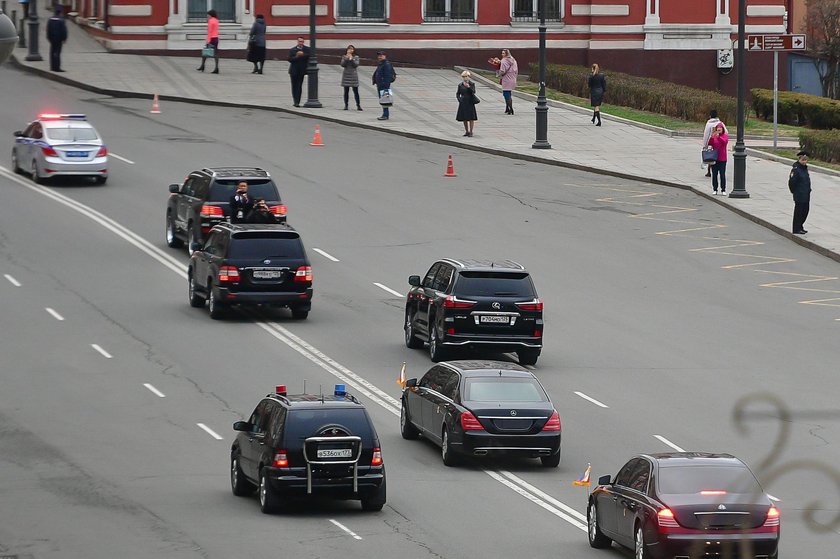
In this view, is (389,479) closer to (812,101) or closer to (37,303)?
(37,303)

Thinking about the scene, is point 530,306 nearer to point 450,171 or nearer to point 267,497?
point 267,497

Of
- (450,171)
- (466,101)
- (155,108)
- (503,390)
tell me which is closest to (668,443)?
(503,390)

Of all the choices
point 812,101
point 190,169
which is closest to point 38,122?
point 190,169

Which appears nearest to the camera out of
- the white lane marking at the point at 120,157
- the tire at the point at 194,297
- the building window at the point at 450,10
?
the tire at the point at 194,297

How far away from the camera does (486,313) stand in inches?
1017

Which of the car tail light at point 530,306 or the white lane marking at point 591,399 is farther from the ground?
the car tail light at point 530,306

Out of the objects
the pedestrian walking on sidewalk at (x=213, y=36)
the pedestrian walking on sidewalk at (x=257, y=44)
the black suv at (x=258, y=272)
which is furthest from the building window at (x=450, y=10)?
the black suv at (x=258, y=272)

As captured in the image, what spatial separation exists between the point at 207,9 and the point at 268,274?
3310 centimetres

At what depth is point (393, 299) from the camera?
3044cm

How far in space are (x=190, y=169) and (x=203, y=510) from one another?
23.7 meters

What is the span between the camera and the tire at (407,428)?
72.1ft

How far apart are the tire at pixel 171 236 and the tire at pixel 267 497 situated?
16.4m

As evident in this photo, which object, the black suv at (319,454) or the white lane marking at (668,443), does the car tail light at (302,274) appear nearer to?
the white lane marking at (668,443)

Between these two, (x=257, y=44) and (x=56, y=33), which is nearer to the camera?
(x=56, y=33)
